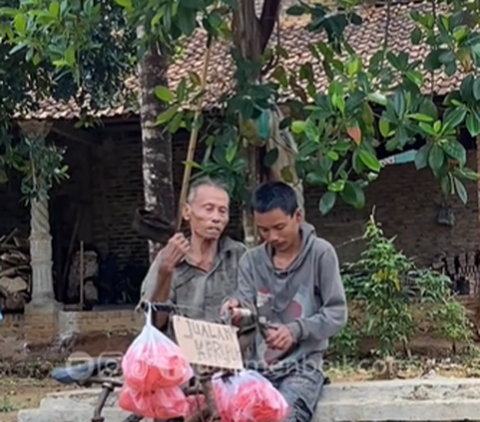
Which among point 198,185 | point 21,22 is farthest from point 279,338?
point 21,22

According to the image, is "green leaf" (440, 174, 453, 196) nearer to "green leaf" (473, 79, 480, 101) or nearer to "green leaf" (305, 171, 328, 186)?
"green leaf" (473, 79, 480, 101)

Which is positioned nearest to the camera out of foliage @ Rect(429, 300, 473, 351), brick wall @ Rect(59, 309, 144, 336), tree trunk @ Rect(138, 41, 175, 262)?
tree trunk @ Rect(138, 41, 175, 262)

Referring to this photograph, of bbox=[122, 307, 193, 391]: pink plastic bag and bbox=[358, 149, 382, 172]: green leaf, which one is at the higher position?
bbox=[358, 149, 382, 172]: green leaf

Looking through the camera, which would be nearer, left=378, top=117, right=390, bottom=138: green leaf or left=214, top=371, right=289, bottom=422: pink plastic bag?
left=214, top=371, right=289, bottom=422: pink plastic bag

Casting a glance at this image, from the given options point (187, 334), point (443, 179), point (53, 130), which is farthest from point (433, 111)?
point (53, 130)

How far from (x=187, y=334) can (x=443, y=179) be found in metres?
1.59

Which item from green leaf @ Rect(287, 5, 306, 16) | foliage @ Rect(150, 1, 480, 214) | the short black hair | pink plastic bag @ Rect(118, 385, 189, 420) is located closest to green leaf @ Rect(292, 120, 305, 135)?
foliage @ Rect(150, 1, 480, 214)

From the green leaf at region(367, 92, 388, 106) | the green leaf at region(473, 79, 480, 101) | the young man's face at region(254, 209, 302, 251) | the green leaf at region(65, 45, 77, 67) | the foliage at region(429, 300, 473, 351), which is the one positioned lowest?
→ the foliage at region(429, 300, 473, 351)

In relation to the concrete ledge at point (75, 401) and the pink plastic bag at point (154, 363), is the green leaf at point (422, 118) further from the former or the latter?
the concrete ledge at point (75, 401)

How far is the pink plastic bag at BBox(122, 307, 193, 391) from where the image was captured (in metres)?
3.08

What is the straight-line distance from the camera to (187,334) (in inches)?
122

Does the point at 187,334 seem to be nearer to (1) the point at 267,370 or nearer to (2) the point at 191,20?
(1) the point at 267,370

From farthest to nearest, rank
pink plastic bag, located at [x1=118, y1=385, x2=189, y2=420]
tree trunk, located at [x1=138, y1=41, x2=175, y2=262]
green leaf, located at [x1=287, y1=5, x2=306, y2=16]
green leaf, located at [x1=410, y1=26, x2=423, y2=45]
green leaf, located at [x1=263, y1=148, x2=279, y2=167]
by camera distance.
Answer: tree trunk, located at [x1=138, y1=41, x2=175, y2=262] → green leaf, located at [x1=287, y1=5, x2=306, y2=16] → green leaf, located at [x1=263, y1=148, x2=279, y2=167] → green leaf, located at [x1=410, y1=26, x2=423, y2=45] → pink plastic bag, located at [x1=118, y1=385, x2=189, y2=420]

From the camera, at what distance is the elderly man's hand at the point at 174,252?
12.2 feet
